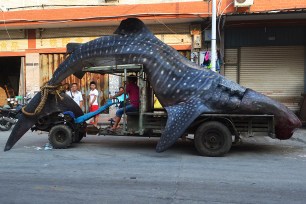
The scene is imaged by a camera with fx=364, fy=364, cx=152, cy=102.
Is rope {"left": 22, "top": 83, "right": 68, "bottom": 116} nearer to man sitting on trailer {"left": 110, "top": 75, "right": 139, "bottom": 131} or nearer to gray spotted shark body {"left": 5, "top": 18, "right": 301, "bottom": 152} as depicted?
gray spotted shark body {"left": 5, "top": 18, "right": 301, "bottom": 152}

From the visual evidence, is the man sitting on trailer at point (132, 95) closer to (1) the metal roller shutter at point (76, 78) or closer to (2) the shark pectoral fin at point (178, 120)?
(2) the shark pectoral fin at point (178, 120)

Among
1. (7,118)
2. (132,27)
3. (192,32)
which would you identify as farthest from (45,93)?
(192,32)

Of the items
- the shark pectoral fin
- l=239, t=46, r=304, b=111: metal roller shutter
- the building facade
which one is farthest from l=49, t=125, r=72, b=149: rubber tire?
l=239, t=46, r=304, b=111: metal roller shutter

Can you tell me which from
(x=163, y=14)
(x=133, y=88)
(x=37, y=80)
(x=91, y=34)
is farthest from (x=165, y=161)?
(x=37, y=80)

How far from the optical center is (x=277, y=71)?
13.2 meters

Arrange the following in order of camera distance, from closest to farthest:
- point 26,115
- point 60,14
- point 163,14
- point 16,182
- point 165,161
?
point 16,182 < point 165,161 < point 26,115 < point 163,14 < point 60,14

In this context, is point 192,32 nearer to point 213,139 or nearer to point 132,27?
point 132,27

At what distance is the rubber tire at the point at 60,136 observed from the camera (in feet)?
27.1

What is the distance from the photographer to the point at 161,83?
763cm

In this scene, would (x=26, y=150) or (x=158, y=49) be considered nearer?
(x=158, y=49)

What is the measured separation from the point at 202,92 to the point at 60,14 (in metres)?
8.95

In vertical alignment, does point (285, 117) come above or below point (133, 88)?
below

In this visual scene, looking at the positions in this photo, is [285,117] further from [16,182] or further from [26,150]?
[26,150]

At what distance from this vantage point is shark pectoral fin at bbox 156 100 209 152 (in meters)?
6.97
